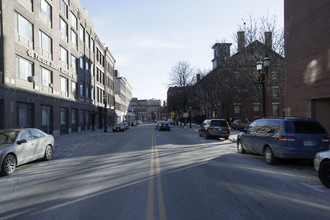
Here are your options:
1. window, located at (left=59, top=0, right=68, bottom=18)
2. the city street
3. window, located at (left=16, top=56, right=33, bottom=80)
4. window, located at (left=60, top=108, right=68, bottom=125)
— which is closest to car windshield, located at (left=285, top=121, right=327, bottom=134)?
the city street

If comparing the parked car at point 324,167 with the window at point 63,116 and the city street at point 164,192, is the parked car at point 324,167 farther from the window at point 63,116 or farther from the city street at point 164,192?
the window at point 63,116

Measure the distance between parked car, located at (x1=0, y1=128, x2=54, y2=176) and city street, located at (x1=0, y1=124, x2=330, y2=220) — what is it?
36 cm

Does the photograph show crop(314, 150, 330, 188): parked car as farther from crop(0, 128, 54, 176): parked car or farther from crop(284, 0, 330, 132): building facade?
crop(0, 128, 54, 176): parked car

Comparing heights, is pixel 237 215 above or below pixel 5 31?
below

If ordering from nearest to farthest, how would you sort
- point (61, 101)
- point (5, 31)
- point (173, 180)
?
point (173, 180) < point (5, 31) < point (61, 101)

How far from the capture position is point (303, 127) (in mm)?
8289

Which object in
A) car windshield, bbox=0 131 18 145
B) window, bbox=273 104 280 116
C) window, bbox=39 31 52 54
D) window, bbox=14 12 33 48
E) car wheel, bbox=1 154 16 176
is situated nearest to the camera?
car wheel, bbox=1 154 16 176

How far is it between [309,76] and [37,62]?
2172 cm

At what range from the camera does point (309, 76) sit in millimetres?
14250

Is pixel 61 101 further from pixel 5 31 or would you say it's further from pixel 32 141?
pixel 32 141

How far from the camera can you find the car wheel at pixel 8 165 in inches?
284

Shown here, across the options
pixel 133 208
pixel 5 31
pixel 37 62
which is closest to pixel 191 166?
pixel 133 208

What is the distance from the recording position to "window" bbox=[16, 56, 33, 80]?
18312 millimetres

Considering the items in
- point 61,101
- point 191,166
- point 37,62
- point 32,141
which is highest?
point 37,62
